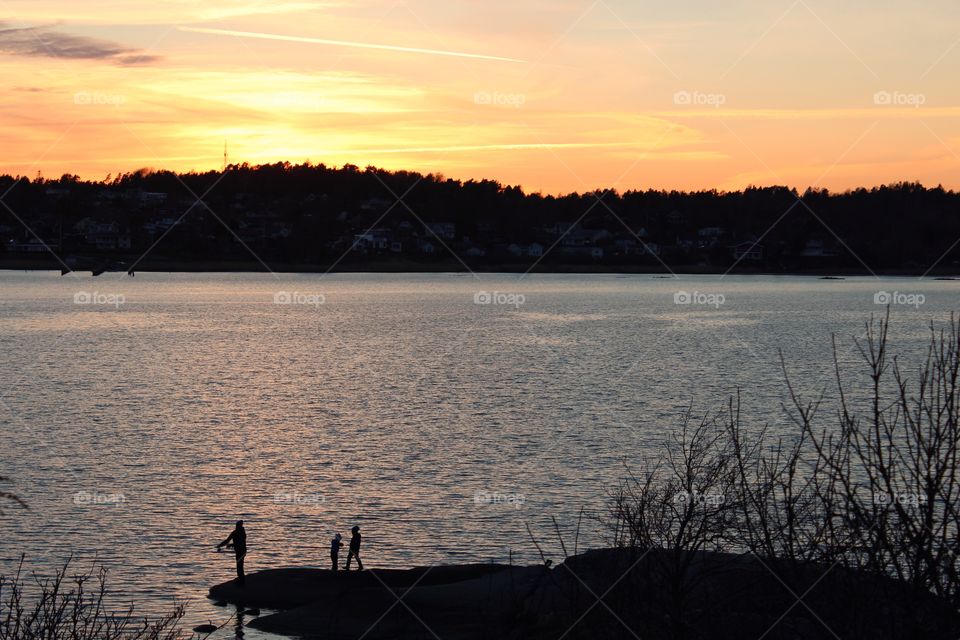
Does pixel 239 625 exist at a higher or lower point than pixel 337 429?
lower

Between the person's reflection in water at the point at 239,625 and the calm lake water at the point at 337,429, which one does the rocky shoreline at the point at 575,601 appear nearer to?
the person's reflection in water at the point at 239,625

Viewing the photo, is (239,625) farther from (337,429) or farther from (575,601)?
(337,429)

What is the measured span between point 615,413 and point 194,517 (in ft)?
102

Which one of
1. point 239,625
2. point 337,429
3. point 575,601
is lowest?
point 239,625

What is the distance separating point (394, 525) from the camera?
36.6m

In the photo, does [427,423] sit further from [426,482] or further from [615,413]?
[426,482]

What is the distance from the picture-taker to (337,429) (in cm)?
5975

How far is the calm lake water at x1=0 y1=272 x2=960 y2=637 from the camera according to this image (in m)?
34.7

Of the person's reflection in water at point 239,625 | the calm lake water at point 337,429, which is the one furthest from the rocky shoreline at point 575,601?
the calm lake water at point 337,429

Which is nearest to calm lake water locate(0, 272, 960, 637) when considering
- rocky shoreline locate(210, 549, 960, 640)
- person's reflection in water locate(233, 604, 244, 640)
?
person's reflection in water locate(233, 604, 244, 640)

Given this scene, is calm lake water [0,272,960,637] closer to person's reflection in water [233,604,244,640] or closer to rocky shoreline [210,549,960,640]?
person's reflection in water [233,604,244,640]

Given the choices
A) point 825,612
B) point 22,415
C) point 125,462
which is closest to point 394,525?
point 125,462

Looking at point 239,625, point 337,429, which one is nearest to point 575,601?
point 239,625

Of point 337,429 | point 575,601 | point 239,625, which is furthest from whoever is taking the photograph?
point 337,429
